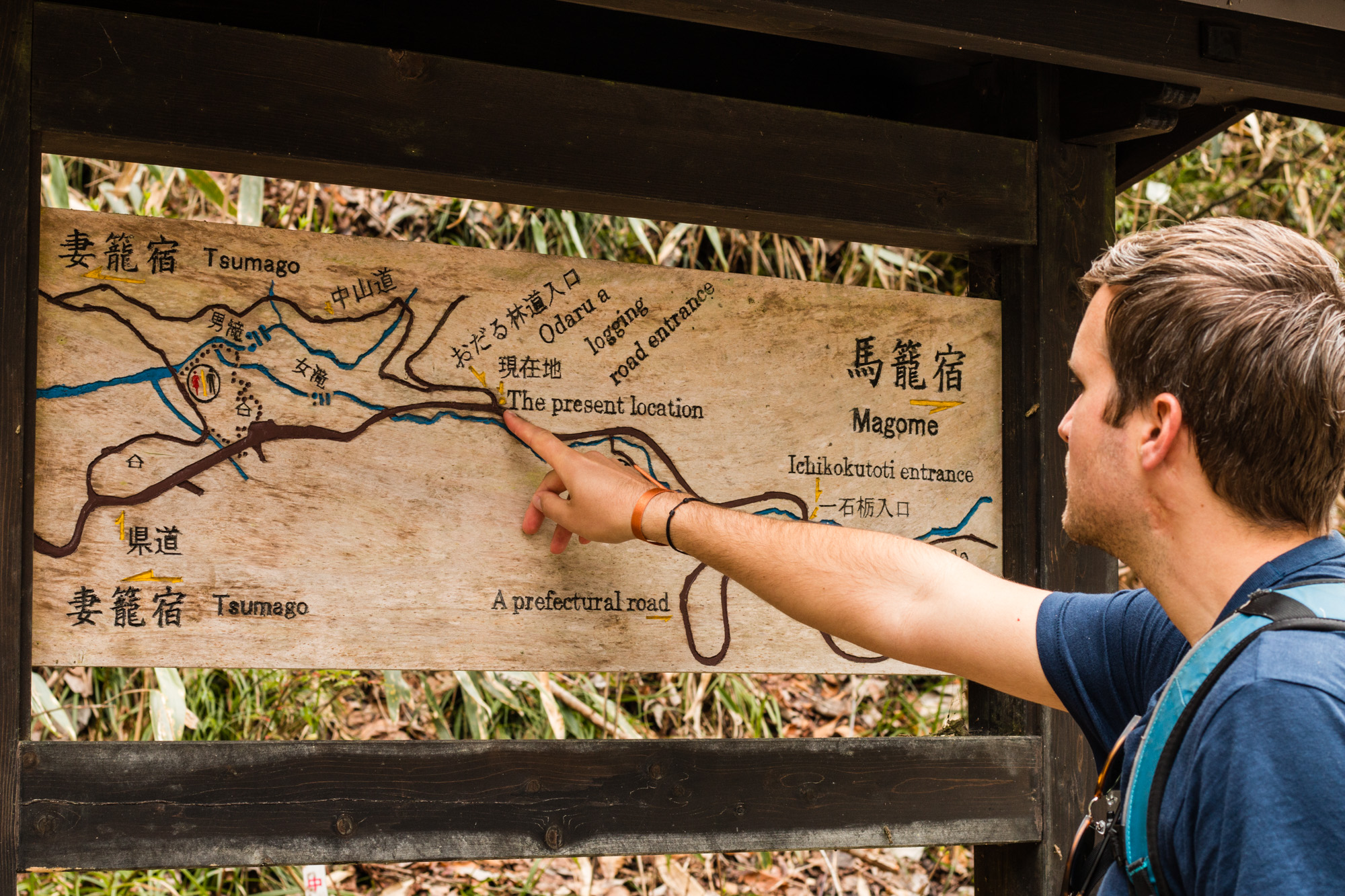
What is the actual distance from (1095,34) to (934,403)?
2.60ft

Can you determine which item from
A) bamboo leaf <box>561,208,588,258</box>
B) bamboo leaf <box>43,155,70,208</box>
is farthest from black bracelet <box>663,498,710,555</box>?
bamboo leaf <box>43,155,70,208</box>

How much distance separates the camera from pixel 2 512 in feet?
5.62

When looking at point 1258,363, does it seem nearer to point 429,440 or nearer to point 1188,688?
point 1188,688

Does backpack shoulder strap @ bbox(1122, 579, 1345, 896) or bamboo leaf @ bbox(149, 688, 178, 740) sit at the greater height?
backpack shoulder strap @ bbox(1122, 579, 1345, 896)

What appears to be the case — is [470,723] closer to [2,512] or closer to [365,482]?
[365,482]

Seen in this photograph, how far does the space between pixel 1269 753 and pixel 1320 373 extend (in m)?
0.43

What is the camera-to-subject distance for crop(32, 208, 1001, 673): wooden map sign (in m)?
1.87

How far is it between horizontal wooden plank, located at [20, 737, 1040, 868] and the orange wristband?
1.41ft

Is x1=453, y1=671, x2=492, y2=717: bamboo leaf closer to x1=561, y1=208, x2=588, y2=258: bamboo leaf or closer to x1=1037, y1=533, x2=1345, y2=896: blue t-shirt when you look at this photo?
x1=561, y1=208, x2=588, y2=258: bamboo leaf

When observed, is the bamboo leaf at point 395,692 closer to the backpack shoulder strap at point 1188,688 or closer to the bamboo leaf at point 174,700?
the bamboo leaf at point 174,700

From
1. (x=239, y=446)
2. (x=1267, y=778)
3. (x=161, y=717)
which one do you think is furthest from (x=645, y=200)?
(x=161, y=717)

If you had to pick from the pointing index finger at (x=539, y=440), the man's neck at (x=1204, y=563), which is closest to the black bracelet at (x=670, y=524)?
the pointing index finger at (x=539, y=440)

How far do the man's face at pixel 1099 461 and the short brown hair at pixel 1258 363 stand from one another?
71 millimetres

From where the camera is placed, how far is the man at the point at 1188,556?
3.09ft
